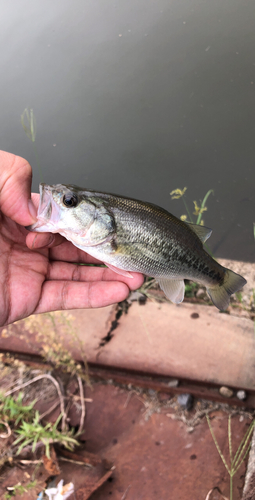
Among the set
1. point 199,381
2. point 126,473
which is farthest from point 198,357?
point 126,473

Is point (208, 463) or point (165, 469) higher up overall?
point (208, 463)

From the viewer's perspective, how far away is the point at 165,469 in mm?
2348

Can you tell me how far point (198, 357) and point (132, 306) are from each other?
0.86 metres

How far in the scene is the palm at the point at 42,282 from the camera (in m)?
2.20

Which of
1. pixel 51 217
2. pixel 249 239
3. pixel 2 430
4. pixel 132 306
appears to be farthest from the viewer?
pixel 249 239

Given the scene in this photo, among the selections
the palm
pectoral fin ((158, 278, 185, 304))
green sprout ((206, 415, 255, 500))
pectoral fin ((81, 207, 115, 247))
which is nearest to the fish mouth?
pectoral fin ((81, 207, 115, 247))

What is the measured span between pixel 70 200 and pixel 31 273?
2.21 feet

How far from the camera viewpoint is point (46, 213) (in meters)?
1.97

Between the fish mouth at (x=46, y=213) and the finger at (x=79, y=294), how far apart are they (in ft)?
1.69

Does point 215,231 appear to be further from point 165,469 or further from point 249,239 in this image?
point 165,469

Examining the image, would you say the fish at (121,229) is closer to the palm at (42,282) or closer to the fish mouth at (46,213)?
the fish mouth at (46,213)

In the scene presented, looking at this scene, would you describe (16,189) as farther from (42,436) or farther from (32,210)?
(42,436)

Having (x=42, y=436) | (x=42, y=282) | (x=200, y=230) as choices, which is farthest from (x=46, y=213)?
(x=42, y=436)

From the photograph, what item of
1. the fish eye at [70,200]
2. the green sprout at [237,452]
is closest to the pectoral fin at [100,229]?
the fish eye at [70,200]
